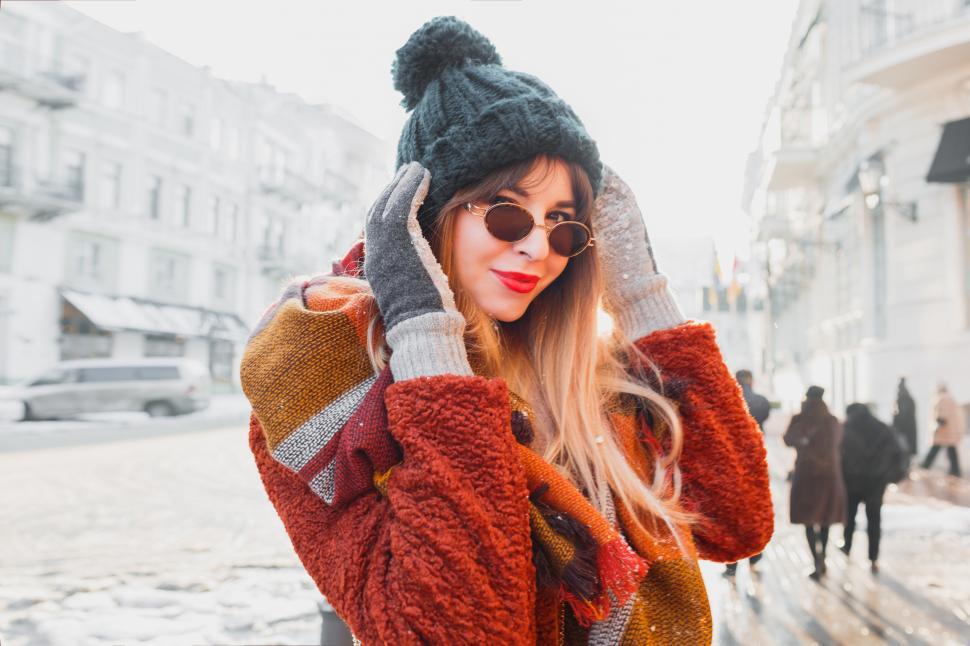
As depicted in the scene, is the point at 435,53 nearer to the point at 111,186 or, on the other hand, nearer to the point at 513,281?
the point at 513,281

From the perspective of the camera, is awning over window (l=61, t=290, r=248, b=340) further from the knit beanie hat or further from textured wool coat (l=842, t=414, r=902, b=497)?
the knit beanie hat

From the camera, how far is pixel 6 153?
59.7ft

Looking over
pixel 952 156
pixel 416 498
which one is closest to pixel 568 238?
pixel 416 498

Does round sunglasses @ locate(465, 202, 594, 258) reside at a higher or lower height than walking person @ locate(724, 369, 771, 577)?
higher

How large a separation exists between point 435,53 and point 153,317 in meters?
24.2

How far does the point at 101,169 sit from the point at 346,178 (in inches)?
364

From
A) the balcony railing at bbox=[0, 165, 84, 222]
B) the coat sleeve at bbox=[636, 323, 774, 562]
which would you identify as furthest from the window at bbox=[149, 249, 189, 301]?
the coat sleeve at bbox=[636, 323, 774, 562]

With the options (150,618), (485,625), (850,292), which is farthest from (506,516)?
(850,292)

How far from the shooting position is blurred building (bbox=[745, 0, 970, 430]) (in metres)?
9.90

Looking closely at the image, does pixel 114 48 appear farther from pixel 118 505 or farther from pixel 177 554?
pixel 177 554

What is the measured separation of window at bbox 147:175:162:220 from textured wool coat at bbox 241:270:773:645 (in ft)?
78.2

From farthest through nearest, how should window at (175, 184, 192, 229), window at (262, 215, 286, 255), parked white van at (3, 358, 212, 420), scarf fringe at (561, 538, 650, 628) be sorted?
window at (262, 215, 286, 255)
window at (175, 184, 192, 229)
parked white van at (3, 358, 212, 420)
scarf fringe at (561, 538, 650, 628)

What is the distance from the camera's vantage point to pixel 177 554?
590 centimetres

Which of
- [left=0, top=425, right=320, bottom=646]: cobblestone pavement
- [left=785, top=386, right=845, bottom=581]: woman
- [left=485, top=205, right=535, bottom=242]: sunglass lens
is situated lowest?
[left=0, top=425, right=320, bottom=646]: cobblestone pavement
